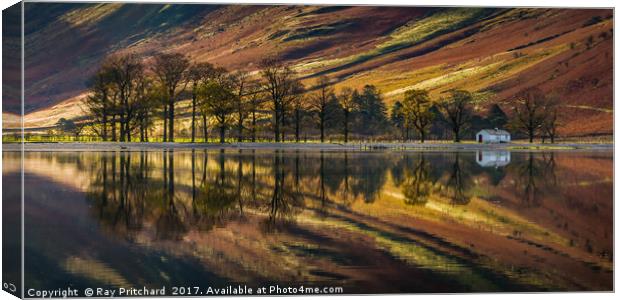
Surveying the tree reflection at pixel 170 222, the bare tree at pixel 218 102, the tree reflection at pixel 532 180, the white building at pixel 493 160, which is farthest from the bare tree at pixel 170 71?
the tree reflection at pixel 170 222

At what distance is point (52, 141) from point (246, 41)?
Answer: 214ft

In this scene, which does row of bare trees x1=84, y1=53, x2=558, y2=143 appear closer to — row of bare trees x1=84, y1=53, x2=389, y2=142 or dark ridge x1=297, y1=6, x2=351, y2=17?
row of bare trees x1=84, y1=53, x2=389, y2=142

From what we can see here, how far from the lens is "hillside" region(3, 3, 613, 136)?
99.0 m

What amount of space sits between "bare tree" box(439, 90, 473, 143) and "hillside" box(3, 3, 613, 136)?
11.0 metres

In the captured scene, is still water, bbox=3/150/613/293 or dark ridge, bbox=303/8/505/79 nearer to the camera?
still water, bbox=3/150/613/293

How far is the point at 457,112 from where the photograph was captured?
80.1 meters

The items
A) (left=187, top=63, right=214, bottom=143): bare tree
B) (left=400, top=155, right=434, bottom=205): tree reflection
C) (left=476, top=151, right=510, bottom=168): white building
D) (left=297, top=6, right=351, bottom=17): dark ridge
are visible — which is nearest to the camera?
(left=400, top=155, right=434, bottom=205): tree reflection

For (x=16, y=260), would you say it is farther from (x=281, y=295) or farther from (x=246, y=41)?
(x=246, y=41)

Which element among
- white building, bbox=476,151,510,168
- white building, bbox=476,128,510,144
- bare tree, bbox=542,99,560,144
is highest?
bare tree, bbox=542,99,560,144

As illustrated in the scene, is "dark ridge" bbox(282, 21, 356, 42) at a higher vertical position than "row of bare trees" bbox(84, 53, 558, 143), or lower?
higher

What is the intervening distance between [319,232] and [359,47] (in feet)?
449

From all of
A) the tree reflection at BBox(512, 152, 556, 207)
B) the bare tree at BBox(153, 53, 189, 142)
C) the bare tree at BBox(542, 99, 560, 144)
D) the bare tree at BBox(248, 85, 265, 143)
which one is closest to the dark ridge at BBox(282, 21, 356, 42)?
the bare tree at BBox(248, 85, 265, 143)

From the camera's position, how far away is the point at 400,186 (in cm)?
2678

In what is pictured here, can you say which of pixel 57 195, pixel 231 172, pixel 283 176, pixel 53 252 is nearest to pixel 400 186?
pixel 283 176
